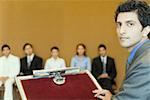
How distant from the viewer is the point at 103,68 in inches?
239

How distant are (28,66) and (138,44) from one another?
188 inches

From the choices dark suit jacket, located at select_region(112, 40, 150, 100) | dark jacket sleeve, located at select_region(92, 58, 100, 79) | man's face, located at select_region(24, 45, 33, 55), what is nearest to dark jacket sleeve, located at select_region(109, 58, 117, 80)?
dark jacket sleeve, located at select_region(92, 58, 100, 79)

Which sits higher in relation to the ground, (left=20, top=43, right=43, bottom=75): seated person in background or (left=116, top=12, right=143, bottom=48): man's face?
(left=116, top=12, right=143, bottom=48): man's face

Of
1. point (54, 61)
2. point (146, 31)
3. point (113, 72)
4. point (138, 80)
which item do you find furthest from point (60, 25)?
point (138, 80)

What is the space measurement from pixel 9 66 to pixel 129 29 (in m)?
4.60

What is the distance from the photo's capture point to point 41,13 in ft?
22.2

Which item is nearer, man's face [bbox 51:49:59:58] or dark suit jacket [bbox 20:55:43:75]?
dark suit jacket [bbox 20:55:43:75]

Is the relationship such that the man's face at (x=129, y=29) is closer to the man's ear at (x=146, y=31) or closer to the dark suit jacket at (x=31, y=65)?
the man's ear at (x=146, y=31)

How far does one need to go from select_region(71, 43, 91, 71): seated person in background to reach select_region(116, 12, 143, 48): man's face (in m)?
4.65

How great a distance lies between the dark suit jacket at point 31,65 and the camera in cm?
607

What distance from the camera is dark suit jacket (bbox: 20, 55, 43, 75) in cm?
607

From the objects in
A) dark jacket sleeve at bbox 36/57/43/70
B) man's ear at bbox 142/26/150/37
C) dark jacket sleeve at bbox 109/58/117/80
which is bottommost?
dark jacket sleeve at bbox 109/58/117/80

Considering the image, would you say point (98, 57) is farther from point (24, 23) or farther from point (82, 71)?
point (82, 71)

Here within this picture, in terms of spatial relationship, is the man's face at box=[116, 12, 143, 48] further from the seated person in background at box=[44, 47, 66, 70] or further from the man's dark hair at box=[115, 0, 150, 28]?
the seated person in background at box=[44, 47, 66, 70]
